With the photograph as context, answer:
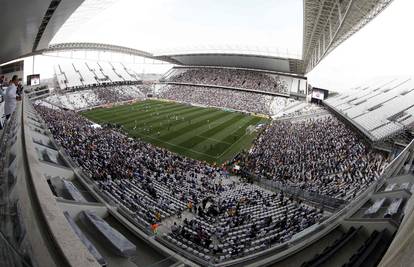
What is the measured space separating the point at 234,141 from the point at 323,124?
46.2 feet

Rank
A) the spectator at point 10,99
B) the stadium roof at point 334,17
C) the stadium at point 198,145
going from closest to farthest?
1. the stadium at point 198,145
2. the spectator at point 10,99
3. the stadium roof at point 334,17

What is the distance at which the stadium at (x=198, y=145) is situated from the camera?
686cm

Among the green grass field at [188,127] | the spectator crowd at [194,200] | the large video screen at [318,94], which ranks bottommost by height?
the spectator crowd at [194,200]

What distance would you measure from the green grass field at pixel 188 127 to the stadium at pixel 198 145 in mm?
330

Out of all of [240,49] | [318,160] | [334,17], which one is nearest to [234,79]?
[240,49]

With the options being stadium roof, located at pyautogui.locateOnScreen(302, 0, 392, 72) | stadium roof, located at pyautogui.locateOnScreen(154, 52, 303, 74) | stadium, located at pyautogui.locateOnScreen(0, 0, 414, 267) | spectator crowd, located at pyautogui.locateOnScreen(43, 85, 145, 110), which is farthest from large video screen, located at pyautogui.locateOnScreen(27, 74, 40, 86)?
stadium roof, located at pyautogui.locateOnScreen(302, 0, 392, 72)

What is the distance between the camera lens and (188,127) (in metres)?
43.1

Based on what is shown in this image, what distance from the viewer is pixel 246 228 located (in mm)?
15117

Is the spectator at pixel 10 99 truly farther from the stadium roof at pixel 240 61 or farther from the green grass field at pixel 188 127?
the stadium roof at pixel 240 61

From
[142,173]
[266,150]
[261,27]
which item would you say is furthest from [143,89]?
[142,173]

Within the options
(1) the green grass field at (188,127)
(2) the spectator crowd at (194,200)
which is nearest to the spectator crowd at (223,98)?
(1) the green grass field at (188,127)

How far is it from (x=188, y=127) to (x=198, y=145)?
894cm

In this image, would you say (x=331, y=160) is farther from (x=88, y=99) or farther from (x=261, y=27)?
(x=88, y=99)

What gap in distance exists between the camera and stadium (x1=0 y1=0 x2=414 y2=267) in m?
6.86
